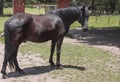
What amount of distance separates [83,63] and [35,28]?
263 centimetres

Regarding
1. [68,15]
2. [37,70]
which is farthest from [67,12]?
[37,70]

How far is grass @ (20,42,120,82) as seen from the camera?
903cm

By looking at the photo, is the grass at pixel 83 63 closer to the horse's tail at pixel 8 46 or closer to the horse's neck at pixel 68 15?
the horse's tail at pixel 8 46

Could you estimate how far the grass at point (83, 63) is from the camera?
29.6ft

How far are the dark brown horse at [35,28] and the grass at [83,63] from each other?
71cm

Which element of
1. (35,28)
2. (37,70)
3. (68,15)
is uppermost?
(68,15)

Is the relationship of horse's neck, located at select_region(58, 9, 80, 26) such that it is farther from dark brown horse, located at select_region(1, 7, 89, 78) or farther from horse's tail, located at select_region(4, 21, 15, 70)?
horse's tail, located at select_region(4, 21, 15, 70)

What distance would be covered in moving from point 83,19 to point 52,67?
67.5 inches

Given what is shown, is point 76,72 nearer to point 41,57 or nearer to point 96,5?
point 41,57

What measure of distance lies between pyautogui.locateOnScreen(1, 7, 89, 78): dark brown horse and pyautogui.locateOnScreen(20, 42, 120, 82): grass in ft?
2.32

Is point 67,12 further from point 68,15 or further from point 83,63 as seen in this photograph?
point 83,63

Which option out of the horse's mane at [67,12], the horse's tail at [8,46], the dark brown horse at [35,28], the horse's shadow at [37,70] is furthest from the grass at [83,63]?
the horse's mane at [67,12]

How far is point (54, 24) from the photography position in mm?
9328

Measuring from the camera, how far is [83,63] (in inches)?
429
